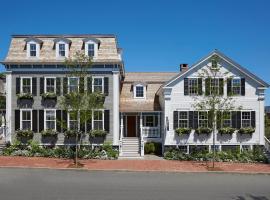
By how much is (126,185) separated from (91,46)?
15.3 m

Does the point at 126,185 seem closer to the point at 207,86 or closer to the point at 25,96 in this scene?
the point at 207,86

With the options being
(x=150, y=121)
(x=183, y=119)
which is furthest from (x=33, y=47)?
(x=183, y=119)

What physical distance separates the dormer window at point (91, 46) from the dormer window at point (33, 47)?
12.5 feet

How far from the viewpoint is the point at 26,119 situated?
29391 millimetres

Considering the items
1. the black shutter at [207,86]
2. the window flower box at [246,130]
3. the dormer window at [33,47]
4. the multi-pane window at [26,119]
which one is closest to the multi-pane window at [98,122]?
the multi-pane window at [26,119]

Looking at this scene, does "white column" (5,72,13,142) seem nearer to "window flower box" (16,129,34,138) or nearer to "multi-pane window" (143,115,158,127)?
"window flower box" (16,129,34,138)

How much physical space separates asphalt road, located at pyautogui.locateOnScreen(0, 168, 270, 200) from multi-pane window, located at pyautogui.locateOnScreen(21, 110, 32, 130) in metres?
8.22

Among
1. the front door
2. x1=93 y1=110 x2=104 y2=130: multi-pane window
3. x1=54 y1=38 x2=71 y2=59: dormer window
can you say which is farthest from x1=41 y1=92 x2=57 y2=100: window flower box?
the front door

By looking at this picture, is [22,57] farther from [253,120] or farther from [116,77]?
[253,120]

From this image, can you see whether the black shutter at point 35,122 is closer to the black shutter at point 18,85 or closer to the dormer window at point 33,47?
the black shutter at point 18,85

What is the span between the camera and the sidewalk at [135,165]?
2305 cm

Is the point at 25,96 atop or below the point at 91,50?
below

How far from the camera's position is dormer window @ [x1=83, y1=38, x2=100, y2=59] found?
1161 inches

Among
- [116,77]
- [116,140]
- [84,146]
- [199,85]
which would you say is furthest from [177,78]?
[84,146]
